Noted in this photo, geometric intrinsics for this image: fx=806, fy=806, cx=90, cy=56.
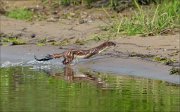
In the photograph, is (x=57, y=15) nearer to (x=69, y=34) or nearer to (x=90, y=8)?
(x=90, y=8)

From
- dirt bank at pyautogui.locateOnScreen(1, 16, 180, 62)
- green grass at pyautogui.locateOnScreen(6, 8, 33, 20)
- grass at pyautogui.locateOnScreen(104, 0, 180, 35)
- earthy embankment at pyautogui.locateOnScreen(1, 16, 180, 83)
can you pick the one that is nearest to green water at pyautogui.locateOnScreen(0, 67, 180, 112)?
earthy embankment at pyautogui.locateOnScreen(1, 16, 180, 83)

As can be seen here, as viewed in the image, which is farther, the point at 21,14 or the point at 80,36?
the point at 21,14

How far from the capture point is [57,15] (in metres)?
15.9

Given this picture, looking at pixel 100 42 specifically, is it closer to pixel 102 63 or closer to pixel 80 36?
pixel 80 36

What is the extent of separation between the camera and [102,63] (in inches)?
467

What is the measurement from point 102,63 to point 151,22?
1511 millimetres

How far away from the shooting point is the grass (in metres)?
12.9

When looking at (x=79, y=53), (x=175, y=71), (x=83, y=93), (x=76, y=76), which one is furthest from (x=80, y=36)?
(x=83, y=93)

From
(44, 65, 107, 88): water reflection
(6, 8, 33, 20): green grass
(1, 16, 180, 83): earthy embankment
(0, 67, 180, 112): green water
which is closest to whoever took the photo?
(0, 67, 180, 112): green water

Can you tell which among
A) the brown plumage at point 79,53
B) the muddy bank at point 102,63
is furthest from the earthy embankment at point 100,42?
the brown plumage at point 79,53

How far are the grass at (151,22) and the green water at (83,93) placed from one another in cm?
195

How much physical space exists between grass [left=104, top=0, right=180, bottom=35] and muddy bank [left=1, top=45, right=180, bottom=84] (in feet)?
2.62

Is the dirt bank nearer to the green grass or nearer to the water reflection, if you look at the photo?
the green grass

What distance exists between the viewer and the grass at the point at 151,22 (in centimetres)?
1291
